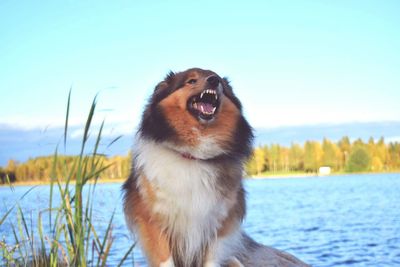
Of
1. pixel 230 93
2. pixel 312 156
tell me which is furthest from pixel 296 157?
pixel 230 93

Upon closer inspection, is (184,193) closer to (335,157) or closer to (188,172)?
Result: (188,172)

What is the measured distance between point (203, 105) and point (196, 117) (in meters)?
0.13

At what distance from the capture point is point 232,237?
5266mm

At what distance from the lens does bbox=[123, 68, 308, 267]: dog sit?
16.0ft

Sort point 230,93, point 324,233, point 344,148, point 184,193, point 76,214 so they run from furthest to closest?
1. point 344,148
2. point 324,233
3. point 230,93
4. point 184,193
5. point 76,214

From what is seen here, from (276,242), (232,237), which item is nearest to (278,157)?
(276,242)

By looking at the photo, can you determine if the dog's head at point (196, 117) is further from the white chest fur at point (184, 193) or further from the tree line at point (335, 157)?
the tree line at point (335, 157)

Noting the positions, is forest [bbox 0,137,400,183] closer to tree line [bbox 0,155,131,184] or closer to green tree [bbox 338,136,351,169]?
green tree [bbox 338,136,351,169]

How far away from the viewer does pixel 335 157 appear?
98.1 metres

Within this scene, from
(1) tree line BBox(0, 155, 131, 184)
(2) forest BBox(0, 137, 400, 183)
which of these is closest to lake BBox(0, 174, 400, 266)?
(1) tree line BBox(0, 155, 131, 184)

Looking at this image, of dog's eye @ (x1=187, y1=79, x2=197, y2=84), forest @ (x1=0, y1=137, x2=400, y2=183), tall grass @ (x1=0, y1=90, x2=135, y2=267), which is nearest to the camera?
tall grass @ (x1=0, y1=90, x2=135, y2=267)

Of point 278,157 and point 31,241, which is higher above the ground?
point 31,241

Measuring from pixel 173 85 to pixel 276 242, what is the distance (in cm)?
1412

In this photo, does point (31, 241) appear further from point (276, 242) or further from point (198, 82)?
point (276, 242)
